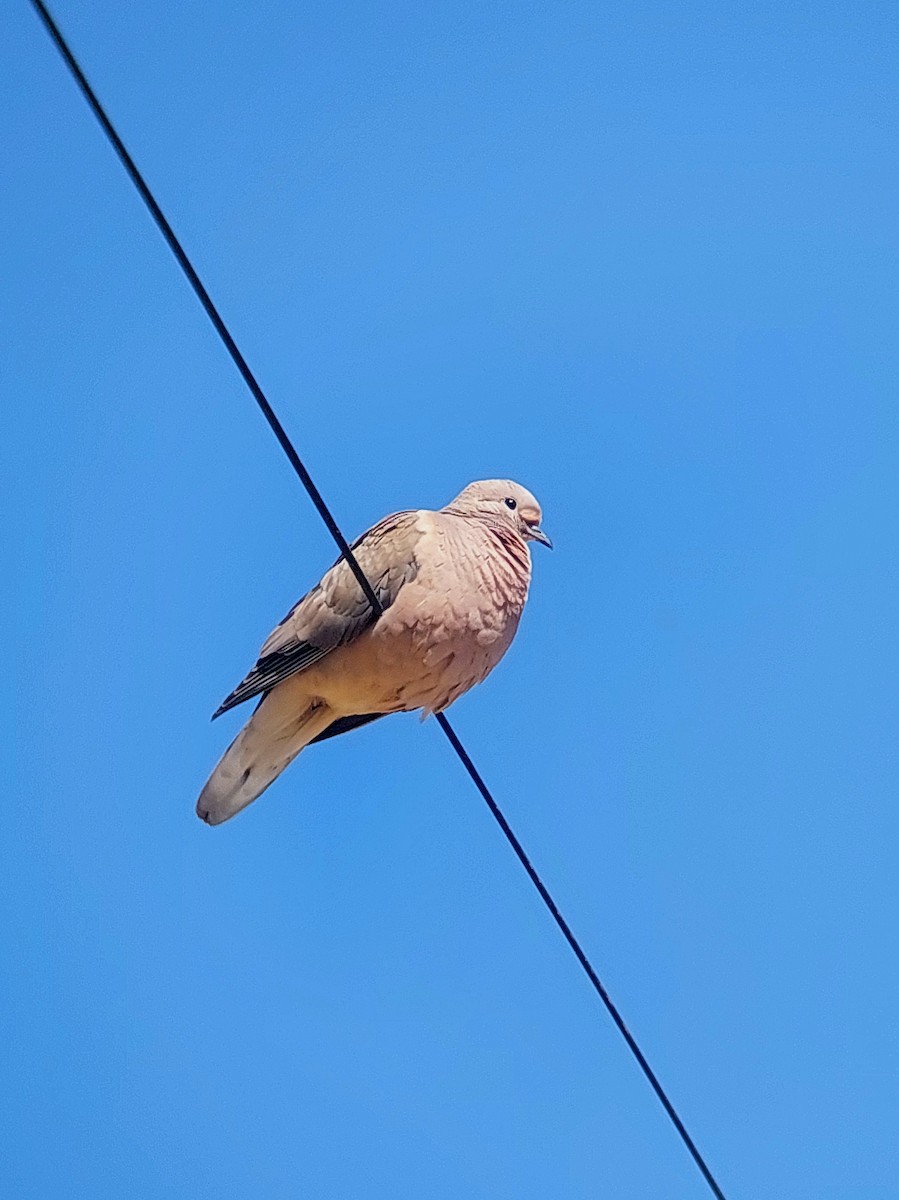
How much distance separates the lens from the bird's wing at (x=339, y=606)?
3693 millimetres

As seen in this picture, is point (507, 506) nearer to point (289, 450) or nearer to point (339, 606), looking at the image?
point (339, 606)

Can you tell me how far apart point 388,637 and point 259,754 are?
69cm

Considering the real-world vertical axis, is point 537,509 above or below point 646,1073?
above

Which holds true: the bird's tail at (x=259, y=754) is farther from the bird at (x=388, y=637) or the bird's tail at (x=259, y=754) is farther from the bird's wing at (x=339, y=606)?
the bird's wing at (x=339, y=606)

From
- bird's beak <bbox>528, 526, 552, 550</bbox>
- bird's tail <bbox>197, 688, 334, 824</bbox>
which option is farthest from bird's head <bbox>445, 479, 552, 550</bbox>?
bird's tail <bbox>197, 688, 334, 824</bbox>

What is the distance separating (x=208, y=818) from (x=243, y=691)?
42cm

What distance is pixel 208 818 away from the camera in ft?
13.1

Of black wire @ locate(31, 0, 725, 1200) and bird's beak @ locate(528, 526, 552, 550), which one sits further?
bird's beak @ locate(528, 526, 552, 550)

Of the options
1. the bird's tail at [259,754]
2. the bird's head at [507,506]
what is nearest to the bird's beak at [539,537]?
the bird's head at [507,506]

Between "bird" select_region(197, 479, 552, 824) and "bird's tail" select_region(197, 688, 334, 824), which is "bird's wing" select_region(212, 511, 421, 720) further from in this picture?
"bird's tail" select_region(197, 688, 334, 824)

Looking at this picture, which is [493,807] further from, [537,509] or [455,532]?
[537,509]

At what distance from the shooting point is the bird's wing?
3.69m

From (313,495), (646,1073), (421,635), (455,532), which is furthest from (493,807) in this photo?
(455,532)

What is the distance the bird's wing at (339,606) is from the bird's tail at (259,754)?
111mm
